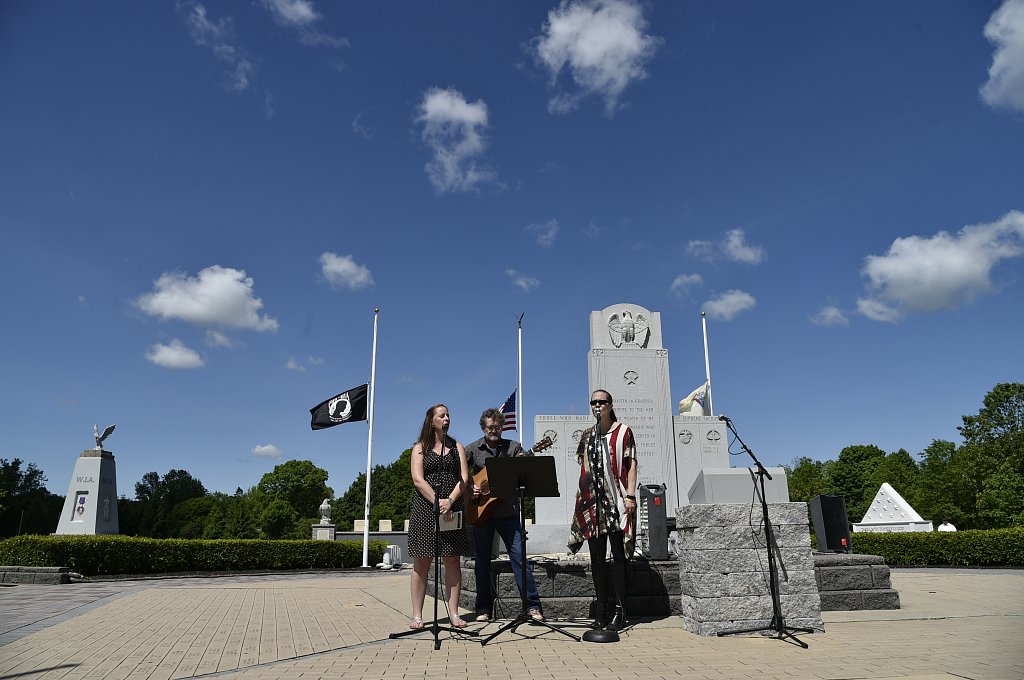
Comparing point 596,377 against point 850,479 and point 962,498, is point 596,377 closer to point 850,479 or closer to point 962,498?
point 962,498

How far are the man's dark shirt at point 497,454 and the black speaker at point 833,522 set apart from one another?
5105 mm

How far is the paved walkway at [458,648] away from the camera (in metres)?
3.82

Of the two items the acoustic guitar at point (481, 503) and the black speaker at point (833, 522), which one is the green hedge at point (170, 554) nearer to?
the acoustic guitar at point (481, 503)

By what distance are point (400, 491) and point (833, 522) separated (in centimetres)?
6475

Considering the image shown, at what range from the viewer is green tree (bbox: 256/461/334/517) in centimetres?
6206

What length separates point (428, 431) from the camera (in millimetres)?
5523

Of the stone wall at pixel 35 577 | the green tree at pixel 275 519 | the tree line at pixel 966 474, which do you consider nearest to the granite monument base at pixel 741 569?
the stone wall at pixel 35 577

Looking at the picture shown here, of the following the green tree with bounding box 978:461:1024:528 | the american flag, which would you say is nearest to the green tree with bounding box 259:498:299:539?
the american flag

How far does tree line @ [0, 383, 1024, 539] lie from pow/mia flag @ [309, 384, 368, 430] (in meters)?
22.0

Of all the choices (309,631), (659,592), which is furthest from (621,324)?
(309,631)

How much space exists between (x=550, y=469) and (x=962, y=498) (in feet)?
144

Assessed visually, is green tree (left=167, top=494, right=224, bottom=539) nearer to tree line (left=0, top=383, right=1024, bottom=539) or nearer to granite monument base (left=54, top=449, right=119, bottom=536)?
tree line (left=0, top=383, right=1024, bottom=539)

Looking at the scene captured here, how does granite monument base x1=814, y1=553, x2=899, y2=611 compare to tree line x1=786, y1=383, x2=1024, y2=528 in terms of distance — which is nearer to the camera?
granite monument base x1=814, y1=553, x2=899, y2=611

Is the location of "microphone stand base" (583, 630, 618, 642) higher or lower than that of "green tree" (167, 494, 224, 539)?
higher
